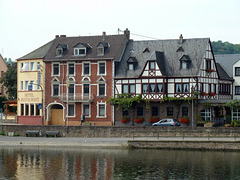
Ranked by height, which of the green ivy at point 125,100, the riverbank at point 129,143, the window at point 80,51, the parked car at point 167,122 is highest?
the window at point 80,51

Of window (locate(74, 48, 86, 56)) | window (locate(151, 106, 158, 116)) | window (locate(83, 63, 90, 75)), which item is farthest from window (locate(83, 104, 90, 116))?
window (locate(151, 106, 158, 116))

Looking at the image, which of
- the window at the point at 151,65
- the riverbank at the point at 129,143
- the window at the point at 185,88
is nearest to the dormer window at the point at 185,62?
the window at the point at 185,88

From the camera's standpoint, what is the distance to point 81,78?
82438mm

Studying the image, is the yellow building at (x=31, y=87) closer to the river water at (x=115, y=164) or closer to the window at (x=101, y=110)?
the window at (x=101, y=110)

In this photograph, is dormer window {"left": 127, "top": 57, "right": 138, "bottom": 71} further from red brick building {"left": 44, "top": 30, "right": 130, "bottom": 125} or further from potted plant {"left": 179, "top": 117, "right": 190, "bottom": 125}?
potted plant {"left": 179, "top": 117, "right": 190, "bottom": 125}

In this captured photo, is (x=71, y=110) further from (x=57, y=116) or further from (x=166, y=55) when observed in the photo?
(x=166, y=55)

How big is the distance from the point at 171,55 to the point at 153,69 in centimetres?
375

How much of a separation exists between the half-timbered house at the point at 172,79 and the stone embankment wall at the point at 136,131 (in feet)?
35.7

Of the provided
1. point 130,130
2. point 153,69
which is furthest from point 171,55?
point 130,130

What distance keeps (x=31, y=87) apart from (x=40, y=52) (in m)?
5.05

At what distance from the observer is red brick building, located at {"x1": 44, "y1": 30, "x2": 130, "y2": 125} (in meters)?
81.1

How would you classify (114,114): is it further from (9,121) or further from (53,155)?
(53,155)

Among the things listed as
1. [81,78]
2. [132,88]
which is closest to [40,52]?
[81,78]

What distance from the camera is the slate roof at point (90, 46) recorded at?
8169 cm
